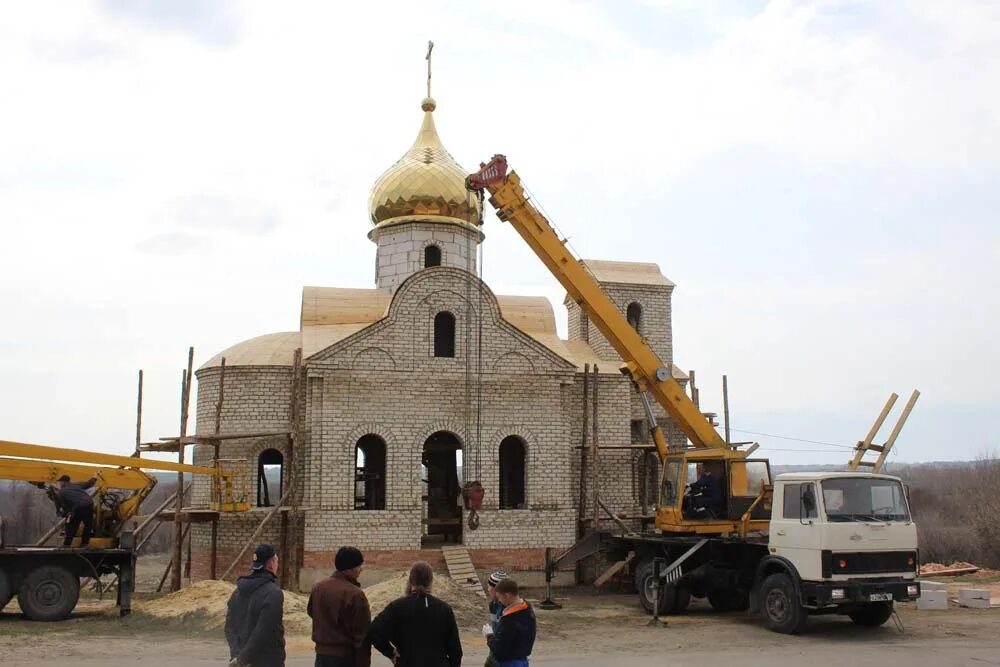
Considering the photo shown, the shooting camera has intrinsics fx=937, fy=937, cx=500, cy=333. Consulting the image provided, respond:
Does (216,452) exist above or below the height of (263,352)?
below

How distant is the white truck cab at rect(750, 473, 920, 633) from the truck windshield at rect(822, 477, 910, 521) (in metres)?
0.01

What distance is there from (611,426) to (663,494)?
186 inches

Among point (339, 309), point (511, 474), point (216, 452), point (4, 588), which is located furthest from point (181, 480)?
point (511, 474)

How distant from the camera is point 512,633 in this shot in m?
5.72

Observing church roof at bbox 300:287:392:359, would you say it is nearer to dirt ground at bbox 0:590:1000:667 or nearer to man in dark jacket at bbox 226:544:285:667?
dirt ground at bbox 0:590:1000:667

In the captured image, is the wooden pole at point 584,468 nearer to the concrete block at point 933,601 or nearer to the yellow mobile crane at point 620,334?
the yellow mobile crane at point 620,334

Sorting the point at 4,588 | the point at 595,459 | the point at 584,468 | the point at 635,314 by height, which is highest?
the point at 635,314

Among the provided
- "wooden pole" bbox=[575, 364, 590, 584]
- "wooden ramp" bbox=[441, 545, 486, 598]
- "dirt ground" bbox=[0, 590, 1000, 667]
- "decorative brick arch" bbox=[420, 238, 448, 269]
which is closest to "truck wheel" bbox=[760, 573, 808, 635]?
"dirt ground" bbox=[0, 590, 1000, 667]

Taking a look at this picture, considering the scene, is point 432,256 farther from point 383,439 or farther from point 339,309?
point 383,439

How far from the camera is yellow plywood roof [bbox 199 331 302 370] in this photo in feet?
60.2

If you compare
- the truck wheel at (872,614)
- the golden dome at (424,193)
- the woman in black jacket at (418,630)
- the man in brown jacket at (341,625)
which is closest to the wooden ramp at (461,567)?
the truck wheel at (872,614)

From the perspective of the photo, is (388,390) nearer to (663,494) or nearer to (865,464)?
(663,494)

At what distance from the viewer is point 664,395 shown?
15.8 m

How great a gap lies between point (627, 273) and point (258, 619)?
17829mm
